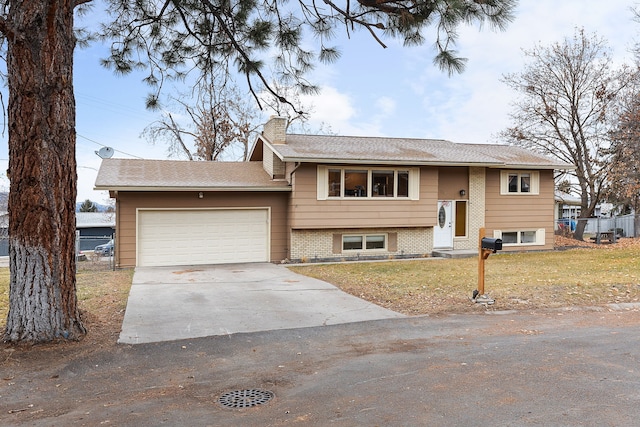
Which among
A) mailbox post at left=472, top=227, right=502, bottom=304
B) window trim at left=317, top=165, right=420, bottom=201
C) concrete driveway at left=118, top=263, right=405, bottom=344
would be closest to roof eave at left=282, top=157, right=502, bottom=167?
window trim at left=317, top=165, right=420, bottom=201

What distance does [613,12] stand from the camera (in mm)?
15133

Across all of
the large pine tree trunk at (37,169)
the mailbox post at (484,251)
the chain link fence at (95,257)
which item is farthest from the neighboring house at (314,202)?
the large pine tree trunk at (37,169)

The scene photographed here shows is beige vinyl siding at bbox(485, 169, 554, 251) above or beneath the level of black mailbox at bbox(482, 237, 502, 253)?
above

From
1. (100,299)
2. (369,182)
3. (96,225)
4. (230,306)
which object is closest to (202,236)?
(369,182)

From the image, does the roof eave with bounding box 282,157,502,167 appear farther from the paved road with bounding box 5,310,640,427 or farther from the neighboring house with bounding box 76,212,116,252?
the neighboring house with bounding box 76,212,116,252

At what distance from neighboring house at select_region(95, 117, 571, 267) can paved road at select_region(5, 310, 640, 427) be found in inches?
354

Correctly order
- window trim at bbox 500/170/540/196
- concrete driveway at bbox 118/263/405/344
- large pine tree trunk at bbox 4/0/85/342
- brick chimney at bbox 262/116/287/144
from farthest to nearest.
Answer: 1. window trim at bbox 500/170/540/196
2. brick chimney at bbox 262/116/287/144
3. concrete driveway at bbox 118/263/405/344
4. large pine tree trunk at bbox 4/0/85/342

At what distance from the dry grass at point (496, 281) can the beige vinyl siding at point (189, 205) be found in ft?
6.90

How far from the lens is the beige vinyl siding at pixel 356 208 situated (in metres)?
14.7

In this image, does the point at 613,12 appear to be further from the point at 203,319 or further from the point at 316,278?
the point at 203,319

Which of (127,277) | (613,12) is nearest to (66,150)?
(127,277)

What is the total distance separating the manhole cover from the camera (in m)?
3.69

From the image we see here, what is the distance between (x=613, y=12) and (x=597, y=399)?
1570cm

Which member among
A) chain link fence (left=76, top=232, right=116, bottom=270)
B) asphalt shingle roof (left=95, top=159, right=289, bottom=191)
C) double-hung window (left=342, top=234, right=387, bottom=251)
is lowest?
chain link fence (left=76, top=232, right=116, bottom=270)
